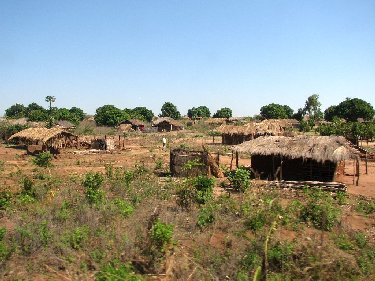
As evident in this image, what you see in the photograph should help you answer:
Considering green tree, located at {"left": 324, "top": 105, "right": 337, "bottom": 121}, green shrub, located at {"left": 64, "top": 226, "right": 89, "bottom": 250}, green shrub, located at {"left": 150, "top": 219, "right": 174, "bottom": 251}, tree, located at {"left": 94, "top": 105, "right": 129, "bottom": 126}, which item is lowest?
green shrub, located at {"left": 64, "top": 226, "right": 89, "bottom": 250}

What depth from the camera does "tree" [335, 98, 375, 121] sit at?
5991cm

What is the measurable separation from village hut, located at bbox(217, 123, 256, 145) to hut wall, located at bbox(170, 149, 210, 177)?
1802 centimetres

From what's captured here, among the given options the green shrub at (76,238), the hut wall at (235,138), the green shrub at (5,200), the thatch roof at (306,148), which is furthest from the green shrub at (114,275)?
the hut wall at (235,138)

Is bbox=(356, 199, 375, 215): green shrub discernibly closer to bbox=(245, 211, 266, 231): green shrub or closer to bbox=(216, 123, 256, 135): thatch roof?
bbox=(245, 211, 266, 231): green shrub

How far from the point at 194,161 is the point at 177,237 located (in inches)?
292

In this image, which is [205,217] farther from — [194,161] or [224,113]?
[224,113]

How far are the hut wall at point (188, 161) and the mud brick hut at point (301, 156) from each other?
74.0 inches

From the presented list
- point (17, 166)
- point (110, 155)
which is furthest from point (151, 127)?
point (17, 166)

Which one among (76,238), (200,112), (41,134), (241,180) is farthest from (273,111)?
(76,238)

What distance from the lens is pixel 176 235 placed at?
844cm

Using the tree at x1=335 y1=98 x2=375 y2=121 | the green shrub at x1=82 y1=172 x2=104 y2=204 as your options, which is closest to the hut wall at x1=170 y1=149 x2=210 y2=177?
the green shrub at x1=82 y1=172 x2=104 y2=204

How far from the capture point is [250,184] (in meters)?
13.8

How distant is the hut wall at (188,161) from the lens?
52.3ft

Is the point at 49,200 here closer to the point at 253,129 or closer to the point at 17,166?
the point at 17,166
